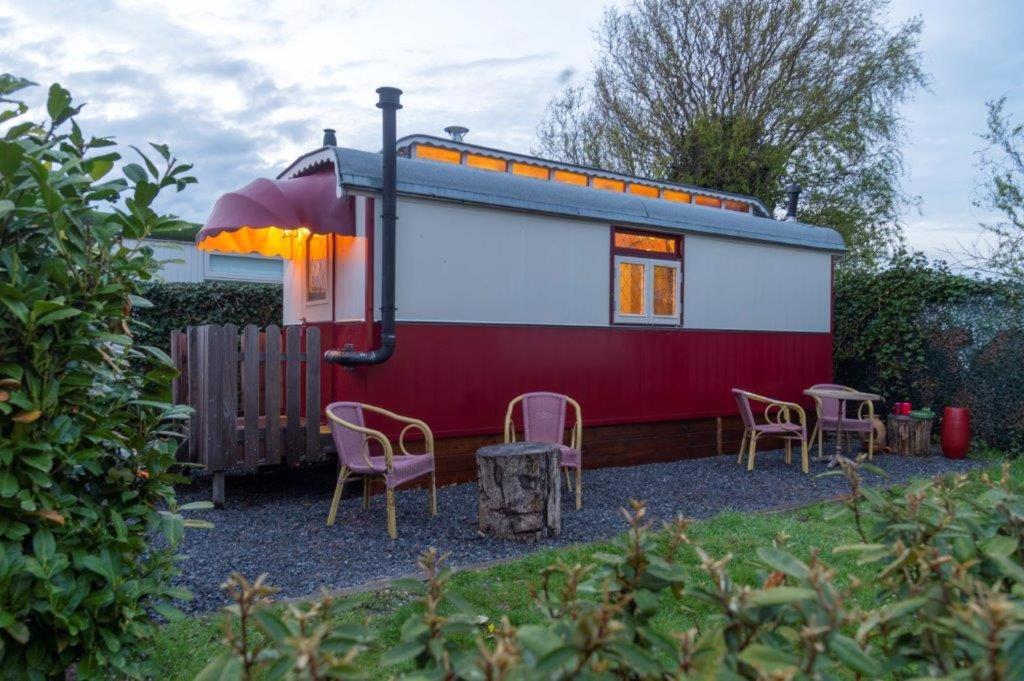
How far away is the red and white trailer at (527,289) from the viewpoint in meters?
6.31

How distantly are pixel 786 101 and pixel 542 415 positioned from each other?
13.1m

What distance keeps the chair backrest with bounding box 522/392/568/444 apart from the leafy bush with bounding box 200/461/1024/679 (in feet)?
17.2

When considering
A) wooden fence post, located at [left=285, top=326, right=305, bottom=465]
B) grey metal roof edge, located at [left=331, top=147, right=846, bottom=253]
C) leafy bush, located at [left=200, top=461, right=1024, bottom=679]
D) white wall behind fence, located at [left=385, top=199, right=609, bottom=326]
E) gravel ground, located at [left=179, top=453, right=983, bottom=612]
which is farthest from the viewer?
white wall behind fence, located at [left=385, top=199, right=609, bottom=326]

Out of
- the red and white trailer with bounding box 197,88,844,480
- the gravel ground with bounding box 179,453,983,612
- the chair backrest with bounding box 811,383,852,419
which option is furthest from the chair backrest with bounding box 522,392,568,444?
the chair backrest with bounding box 811,383,852,419

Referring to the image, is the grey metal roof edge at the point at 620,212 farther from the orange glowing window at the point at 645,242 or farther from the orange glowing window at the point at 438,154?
the orange glowing window at the point at 438,154

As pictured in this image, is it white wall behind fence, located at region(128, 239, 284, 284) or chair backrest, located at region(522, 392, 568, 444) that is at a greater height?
white wall behind fence, located at region(128, 239, 284, 284)

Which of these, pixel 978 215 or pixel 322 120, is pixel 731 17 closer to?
pixel 978 215

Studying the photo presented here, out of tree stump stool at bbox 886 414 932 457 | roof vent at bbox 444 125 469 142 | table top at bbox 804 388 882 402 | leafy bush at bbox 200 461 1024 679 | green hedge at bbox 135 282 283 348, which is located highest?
roof vent at bbox 444 125 469 142

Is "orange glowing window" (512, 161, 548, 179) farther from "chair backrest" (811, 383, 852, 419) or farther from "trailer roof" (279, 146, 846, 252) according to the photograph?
"chair backrest" (811, 383, 852, 419)

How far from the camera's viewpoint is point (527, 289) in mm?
7148

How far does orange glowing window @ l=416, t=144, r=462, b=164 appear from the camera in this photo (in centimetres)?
727

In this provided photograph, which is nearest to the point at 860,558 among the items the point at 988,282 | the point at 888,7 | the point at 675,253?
the point at 675,253

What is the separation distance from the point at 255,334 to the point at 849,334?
26.0 feet

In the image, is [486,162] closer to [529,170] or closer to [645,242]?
[529,170]
